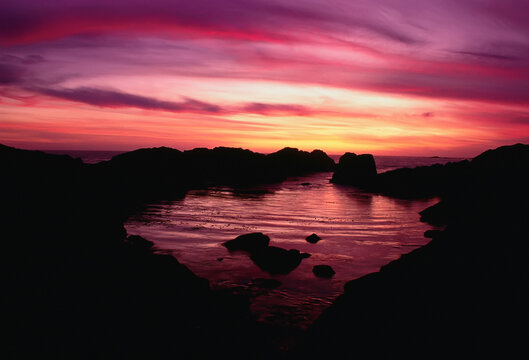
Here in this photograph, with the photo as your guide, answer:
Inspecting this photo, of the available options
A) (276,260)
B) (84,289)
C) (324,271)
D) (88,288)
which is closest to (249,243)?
(276,260)

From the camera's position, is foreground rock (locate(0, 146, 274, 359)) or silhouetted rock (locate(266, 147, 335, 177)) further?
silhouetted rock (locate(266, 147, 335, 177))

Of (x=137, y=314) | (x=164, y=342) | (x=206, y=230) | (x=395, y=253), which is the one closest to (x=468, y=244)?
(x=164, y=342)

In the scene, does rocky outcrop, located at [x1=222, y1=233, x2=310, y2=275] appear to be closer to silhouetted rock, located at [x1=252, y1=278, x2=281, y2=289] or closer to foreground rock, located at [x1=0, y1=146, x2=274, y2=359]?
silhouetted rock, located at [x1=252, y1=278, x2=281, y2=289]

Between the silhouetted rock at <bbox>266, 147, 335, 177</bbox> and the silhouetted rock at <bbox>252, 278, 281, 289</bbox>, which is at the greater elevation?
the silhouetted rock at <bbox>266, 147, 335, 177</bbox>

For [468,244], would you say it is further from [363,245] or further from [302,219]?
[302,219]

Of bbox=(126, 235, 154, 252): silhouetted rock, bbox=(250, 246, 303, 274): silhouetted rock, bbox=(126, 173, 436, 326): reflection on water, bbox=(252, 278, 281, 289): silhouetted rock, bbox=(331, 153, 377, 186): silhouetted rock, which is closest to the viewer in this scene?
bbox=(126, 173, 436, 326): reflection on water

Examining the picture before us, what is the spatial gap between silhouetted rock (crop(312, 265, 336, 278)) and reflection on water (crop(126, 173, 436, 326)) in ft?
1.15

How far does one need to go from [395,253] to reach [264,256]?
9430 millimetres

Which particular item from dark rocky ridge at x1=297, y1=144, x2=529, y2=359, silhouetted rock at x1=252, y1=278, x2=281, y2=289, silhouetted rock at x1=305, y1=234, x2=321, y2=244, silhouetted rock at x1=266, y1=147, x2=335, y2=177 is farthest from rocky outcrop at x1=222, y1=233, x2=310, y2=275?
silhouetted rock at x1=266, y1=147, x2=335, y2=177

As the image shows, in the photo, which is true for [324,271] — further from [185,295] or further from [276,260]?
[185,295]

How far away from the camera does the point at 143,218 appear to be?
116ft

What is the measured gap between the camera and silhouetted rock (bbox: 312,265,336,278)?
59.4ft

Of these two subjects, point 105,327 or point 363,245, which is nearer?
point 105,327

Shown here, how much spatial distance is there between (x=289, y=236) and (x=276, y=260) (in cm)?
843
